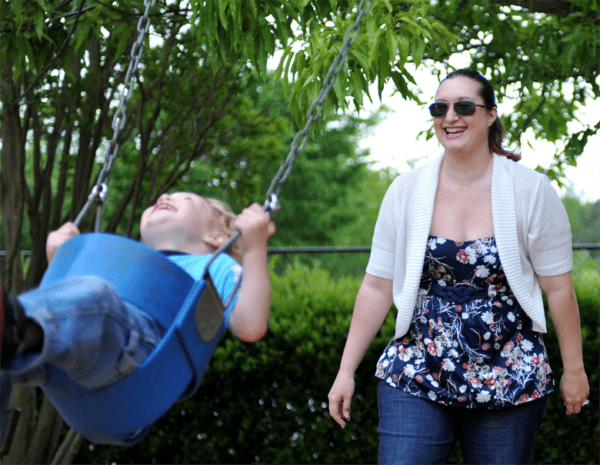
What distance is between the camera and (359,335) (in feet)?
7.21

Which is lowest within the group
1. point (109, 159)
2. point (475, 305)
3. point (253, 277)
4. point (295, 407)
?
point (295, 407)

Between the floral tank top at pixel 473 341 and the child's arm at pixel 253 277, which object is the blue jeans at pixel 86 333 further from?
the floral tank top at pixel 473 341

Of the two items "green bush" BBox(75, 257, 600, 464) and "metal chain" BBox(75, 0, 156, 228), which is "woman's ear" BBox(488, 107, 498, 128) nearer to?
"metal chain" BBox(75, 0, 156, 228)

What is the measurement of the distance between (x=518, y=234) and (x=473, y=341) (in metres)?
0.35

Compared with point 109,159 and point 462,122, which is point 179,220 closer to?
point 109,159

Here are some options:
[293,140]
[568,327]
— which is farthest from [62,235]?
[568,327]

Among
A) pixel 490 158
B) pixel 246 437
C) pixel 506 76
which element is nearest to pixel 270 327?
pixel 246 437

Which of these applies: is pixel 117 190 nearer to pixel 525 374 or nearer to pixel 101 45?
pixel 101 45

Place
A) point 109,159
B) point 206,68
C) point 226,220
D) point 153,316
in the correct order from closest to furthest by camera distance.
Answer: point 153,316
point 109,159
point 226,220
point 206,68

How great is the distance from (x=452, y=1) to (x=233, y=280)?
228 centimetres

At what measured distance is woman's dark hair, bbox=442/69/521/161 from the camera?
2.10 m

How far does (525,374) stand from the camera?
195cm

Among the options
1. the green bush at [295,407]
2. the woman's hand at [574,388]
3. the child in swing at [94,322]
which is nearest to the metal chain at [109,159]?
the child in swing at [94,322]

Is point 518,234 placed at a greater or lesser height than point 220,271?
greater
